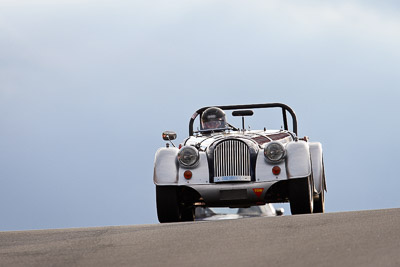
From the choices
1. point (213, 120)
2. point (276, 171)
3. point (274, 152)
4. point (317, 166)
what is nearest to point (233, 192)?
point (276, 171)

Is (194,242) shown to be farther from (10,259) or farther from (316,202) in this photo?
(316,202)

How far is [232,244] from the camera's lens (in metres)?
7.20

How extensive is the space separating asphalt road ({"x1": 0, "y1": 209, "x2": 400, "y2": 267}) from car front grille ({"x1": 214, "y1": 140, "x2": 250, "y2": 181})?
10.9ft

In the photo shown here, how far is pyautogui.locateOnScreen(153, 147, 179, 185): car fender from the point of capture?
12.7 meters

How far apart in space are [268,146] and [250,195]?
83 centimetres

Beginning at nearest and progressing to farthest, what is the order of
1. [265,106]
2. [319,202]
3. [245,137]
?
[245,137] < [319,202] < [265,106]

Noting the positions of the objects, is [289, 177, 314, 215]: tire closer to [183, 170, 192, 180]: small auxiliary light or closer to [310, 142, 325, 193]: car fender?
[310, 142, 325, 193]: car fender

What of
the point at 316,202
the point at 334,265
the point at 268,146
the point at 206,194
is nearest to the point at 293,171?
the point at 268,146

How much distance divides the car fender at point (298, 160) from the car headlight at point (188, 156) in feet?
4.68

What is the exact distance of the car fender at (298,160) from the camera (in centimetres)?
1253

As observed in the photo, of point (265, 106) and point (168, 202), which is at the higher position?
point (265, 106)

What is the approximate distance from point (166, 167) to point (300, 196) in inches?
83.2

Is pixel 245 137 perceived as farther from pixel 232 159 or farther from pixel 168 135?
pixel 168 135

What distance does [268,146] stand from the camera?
12.8 m
